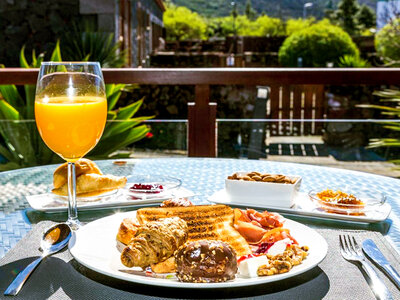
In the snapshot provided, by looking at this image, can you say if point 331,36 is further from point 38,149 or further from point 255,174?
point 255,174

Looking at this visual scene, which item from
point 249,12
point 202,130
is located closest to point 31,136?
point 202,130

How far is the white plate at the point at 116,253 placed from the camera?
0.58 meters

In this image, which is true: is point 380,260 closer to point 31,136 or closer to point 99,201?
point 99,201

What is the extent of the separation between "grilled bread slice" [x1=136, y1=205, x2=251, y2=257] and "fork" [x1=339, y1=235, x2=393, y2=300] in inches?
5.2

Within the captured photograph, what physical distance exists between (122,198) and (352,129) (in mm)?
1560

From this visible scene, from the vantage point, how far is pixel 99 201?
3.18ft

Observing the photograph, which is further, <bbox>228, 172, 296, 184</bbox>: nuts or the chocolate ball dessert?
<bbox>228, 172, 296, 184</bbox>: nuts

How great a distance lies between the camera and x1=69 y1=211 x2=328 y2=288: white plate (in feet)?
1.90

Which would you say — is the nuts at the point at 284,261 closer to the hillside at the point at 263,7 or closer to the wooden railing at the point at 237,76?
the wooden railing at the point at 237,76

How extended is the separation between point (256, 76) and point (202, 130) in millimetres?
528

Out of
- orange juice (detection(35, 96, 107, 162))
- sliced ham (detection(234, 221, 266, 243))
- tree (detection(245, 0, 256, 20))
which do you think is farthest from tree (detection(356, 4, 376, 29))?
sliced ham (detection(234, 221, 266, 243))

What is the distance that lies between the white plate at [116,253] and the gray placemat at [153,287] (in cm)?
2

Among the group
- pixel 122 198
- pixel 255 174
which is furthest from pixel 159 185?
pixel 255 174

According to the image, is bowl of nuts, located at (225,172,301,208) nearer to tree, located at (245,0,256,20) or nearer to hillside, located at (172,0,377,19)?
tree, located at (245,0,256,20)
